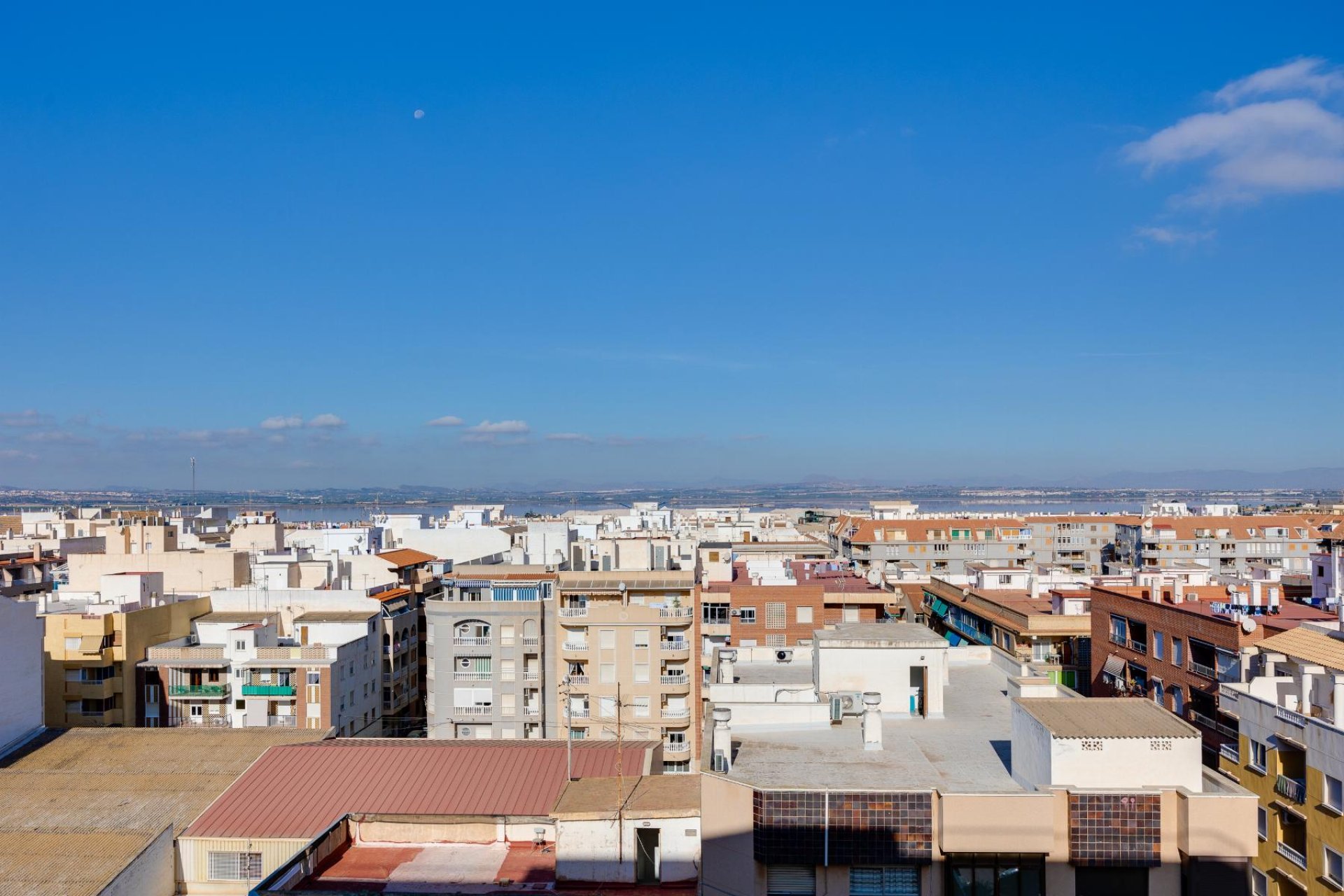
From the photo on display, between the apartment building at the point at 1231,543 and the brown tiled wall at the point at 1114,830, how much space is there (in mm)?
84753

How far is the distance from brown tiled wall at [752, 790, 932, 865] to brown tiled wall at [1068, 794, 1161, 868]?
2.19 meters

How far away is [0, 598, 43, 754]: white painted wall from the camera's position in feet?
90.6

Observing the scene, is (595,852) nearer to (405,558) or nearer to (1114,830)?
(1114,830)

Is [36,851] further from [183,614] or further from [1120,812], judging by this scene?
[183,614]

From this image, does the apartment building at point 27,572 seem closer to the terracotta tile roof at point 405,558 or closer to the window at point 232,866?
the terracotta tile roof at point 405,558

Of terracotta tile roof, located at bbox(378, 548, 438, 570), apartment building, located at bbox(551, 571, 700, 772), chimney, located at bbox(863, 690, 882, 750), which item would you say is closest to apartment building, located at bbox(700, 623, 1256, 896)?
chimney, located at bbox(863, 690, 882, 750)

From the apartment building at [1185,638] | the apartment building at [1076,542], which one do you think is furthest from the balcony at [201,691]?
the apartment building at [1076,542]

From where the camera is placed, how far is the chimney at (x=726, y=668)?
82.3 feet

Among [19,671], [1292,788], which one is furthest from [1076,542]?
[19,671]

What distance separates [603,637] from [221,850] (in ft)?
56.7

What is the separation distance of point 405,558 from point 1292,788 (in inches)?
1869

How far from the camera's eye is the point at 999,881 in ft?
49.2

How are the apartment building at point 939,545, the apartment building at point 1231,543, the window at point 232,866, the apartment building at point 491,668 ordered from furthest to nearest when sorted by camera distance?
1. the apartment building at point 939,545
2. the apartment building at point 1231,543
3. the apartment building at point 491,668
4. the window at point 232,866

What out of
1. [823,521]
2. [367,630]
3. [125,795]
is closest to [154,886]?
[125,795]
